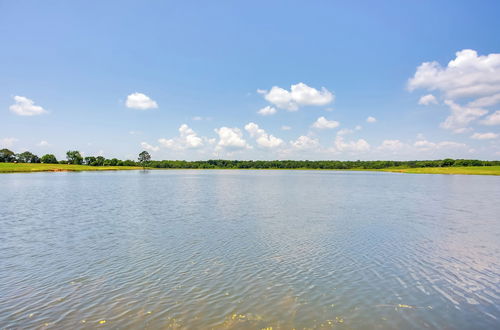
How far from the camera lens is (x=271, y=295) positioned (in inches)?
→ 428

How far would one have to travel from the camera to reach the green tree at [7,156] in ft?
602

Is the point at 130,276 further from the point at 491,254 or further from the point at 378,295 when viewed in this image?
the point at 491,254

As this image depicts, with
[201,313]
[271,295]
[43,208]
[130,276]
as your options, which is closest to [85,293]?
[130,276]

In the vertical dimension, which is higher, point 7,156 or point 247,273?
point 7,156

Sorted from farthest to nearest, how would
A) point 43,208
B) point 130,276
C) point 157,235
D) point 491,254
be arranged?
point 43,208 → point 157,235 → point 491,254 → point 130,276

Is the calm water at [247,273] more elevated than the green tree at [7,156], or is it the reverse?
the green tree at [7,156]

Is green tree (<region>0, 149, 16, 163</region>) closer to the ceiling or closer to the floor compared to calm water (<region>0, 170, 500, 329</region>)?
closer to the ceiling

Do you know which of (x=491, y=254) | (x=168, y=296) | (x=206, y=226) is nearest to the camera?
(x=168, y=296)

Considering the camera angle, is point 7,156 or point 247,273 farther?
point 7,156

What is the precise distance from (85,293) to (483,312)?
1437 centimetres

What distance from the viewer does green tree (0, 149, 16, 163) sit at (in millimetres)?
183450

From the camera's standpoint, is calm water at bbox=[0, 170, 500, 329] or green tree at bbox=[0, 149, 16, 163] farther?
green tree at bbox=[0, 149, 16, 163]

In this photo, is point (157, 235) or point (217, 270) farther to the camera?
point (157, 235)

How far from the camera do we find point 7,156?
611 feet
